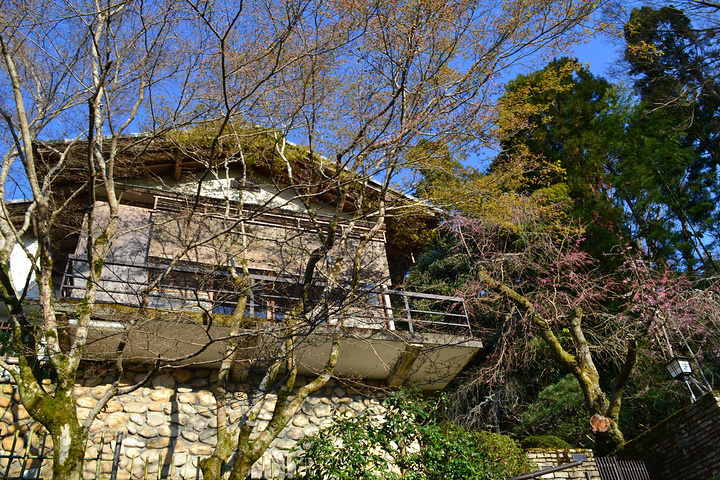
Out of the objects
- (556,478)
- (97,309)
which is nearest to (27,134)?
(97,309)

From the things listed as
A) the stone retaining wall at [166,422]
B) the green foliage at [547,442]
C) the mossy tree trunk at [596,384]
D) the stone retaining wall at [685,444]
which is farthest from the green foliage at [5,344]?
the stone retaining wall at [685,444]

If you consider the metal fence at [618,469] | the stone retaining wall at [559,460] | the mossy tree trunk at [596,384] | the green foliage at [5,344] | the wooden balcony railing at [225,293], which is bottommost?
the metal fence at [618,469]

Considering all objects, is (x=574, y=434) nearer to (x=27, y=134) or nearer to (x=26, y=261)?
(x=27, y=134)

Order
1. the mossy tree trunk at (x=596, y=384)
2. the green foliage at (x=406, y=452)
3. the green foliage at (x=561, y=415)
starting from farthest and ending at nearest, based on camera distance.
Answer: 1. the green foliage at (x=561, y=415)
2. the mossy tree trunk at (x=596, y=384)
3. the green foliage at (x=406, y=452)

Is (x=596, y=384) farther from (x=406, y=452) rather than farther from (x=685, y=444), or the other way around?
(x=406, y=452)

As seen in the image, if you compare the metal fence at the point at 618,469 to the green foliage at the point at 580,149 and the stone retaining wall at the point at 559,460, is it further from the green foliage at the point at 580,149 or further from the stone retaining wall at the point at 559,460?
the green foliage at the point at 580,149

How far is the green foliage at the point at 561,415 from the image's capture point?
11.4 meters

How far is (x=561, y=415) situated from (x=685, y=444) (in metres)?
3.78

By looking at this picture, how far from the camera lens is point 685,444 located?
848cm

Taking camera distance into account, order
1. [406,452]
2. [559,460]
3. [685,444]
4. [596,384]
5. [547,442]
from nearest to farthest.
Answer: [406,452] → [685,444] → [559,460] → [596,384] → [547,442]

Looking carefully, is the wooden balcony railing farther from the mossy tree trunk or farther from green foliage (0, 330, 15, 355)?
the mossy tree trunk

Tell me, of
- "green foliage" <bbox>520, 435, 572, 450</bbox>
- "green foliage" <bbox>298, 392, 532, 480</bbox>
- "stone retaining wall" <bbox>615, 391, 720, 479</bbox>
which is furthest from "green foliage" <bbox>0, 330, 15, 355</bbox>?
"stone retaining wall" <bbox>615, 391, 720, 479</bbox>

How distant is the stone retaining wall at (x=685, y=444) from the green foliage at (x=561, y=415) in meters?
2.20

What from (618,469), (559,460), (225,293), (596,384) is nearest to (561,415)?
(596,384)
